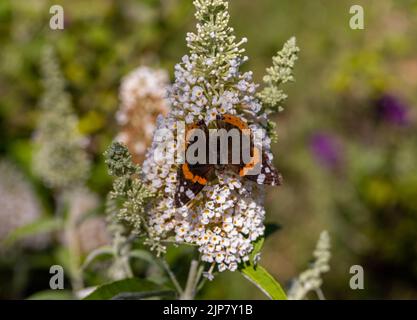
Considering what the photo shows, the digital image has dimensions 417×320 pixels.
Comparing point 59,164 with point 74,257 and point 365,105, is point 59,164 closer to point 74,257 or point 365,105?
point 74,257

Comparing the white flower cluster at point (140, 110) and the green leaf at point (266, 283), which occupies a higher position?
the white flower cluster at point (140, 110)

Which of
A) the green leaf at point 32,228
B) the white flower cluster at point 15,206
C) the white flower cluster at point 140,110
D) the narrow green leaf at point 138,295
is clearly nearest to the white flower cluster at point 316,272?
the narrow green leaf at point 138,295

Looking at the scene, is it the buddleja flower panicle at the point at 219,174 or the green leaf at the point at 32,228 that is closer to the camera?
the buddleja flower panicle at the point at 219,174

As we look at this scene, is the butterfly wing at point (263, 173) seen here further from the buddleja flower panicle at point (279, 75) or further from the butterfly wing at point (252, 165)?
the buddleja flower panicle at point (279, 75)

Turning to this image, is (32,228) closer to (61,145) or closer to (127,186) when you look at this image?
(61,145)

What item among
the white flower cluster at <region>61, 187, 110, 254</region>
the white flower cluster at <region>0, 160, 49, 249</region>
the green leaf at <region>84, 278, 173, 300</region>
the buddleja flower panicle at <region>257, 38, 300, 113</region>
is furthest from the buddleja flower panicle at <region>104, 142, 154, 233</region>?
the white flower cluster at <region>0, 160, 49, 249</region>

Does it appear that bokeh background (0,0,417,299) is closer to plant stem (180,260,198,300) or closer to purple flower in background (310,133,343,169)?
purple flower in background (310,133,343,169)
